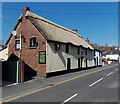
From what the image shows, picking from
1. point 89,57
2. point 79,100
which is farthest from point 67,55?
point 79,100

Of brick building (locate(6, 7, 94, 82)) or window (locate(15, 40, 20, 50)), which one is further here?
window (locate(15, 40, 20, 50))

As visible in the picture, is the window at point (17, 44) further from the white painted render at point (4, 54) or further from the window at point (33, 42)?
the white painted render at point (4, 54)

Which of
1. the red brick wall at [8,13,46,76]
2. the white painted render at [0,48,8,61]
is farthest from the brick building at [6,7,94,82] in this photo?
the white painted render at [0,48,8,61]

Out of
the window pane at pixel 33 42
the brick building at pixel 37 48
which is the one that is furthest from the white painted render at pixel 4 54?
the window pane at pixel 33 42

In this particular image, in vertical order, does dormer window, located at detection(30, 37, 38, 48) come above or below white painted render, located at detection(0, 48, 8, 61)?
above

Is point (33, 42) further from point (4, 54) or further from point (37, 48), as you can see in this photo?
point (4, 54)

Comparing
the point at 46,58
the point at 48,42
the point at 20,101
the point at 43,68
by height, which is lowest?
the point at 20,101

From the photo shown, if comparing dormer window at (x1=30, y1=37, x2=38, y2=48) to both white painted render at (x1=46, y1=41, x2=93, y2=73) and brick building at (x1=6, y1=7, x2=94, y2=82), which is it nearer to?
brick building at (x1=6, y1=7, x2=94, y2=82)

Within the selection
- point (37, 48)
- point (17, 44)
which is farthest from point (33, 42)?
point (17, 44)

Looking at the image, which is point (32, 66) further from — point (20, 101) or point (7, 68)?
point (20, 101)

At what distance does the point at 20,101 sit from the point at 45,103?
162 centimetres

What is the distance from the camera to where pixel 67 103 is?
25.1ft

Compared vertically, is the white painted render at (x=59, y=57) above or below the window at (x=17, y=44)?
below

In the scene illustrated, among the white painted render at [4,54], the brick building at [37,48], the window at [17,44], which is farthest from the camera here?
the white painted render at [4,54]
